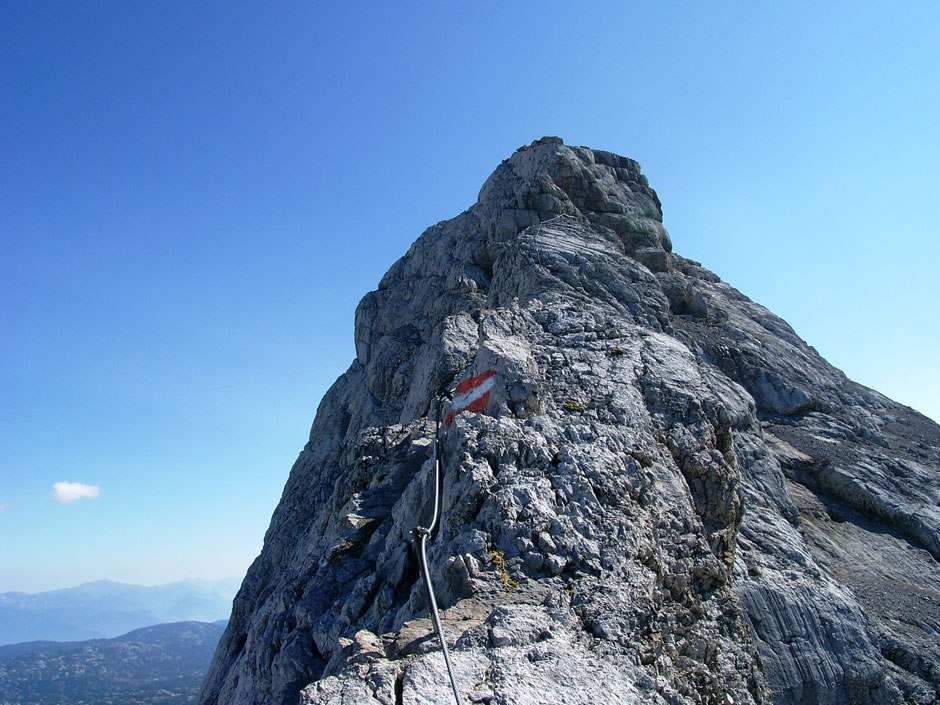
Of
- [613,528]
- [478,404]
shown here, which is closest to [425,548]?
[613,528]

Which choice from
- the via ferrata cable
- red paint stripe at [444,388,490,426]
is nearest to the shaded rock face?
the via ferrata cable

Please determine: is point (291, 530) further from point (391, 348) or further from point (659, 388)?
point (659, 388)

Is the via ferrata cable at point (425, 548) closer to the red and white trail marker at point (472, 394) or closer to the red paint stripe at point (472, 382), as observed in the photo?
the red and white trail marker at point (472, 394)

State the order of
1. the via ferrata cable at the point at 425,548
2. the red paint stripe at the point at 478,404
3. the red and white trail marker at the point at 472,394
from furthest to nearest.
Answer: the red and white trail marker at the point at 472,394, the red paint stripe at the point at 478,404, the via ferrata cable at the point at 425,548

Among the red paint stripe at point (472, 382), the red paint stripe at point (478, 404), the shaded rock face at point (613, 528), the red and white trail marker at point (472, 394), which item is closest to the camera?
the shaded rock face at point (613, 528)

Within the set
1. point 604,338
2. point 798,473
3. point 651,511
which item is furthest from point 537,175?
point 651,511

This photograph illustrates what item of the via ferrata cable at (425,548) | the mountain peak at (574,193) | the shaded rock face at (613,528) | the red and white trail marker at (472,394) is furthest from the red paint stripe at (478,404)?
the mountain peak at (574,193)

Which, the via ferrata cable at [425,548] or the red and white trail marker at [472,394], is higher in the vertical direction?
the red and white trail marker at [472,394]
